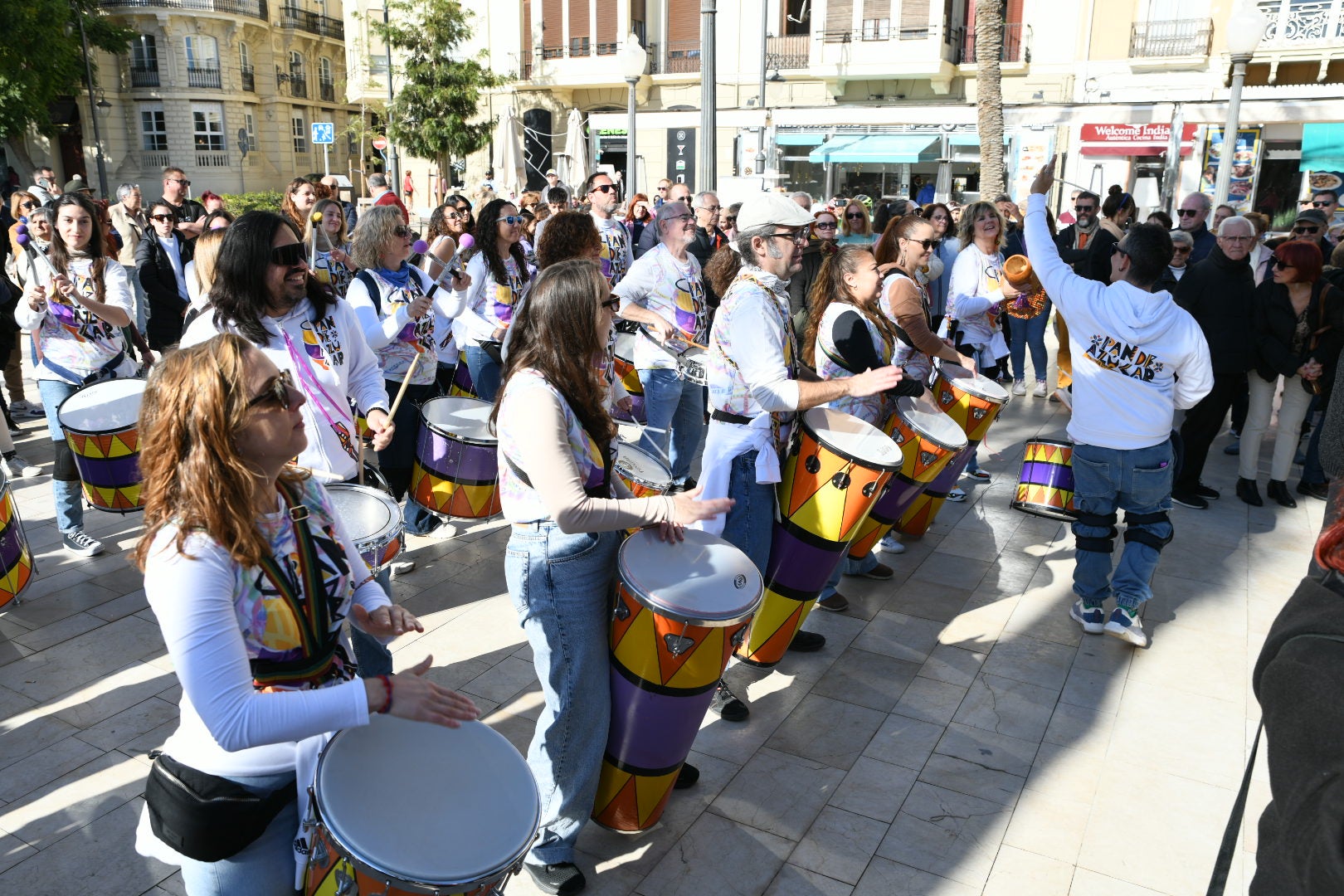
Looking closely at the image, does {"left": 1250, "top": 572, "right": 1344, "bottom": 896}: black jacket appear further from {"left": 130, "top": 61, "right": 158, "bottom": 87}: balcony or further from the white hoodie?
{"left": 130, "top": 61, "right": 158, "bottom": 87}: balcony

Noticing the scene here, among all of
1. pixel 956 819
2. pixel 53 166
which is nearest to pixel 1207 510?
pixel 956 819

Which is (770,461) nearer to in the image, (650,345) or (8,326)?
(650,345)

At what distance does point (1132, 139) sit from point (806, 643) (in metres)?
19.9

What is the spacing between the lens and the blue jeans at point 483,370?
6.00 m

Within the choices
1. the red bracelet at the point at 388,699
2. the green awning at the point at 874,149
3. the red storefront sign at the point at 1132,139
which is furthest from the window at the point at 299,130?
the red bracelet at the point at 388,699

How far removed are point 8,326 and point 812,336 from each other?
6450mm

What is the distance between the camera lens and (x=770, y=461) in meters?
3.76

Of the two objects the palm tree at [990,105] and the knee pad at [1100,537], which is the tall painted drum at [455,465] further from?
the palm tree at [990,105]

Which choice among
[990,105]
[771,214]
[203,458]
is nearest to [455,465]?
[771,214]

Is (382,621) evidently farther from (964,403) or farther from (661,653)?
(964,403)

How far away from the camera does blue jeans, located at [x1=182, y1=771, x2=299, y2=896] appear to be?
196 centimetres

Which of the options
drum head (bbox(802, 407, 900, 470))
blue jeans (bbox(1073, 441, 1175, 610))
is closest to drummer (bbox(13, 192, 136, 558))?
drum head (bbox(802, 407, 900, 470))

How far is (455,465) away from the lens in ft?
15.2

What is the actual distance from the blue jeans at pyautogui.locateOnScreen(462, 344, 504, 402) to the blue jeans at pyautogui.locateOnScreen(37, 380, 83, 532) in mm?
2123
